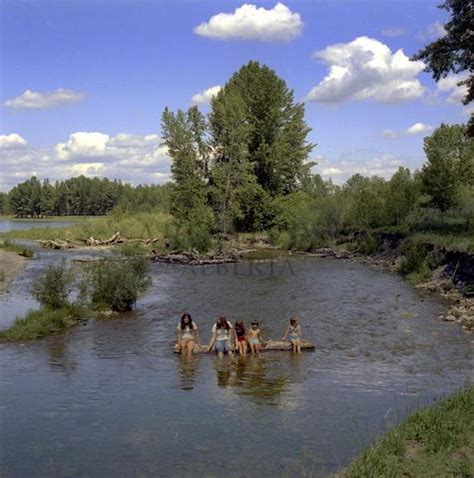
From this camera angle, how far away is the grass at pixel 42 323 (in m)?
21.6

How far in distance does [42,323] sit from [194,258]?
29.7m

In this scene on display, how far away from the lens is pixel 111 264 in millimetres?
Result: 28406

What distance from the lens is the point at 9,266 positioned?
4516 centimetres

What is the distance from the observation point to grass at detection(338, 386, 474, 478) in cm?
879

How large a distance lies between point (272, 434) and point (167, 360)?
24.6 feet

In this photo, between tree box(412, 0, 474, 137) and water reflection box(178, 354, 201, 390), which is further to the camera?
tree box(412, 0, 474, 137)

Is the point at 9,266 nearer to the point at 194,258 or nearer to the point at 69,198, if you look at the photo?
the point at 194,258

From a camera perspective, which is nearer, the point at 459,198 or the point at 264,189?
the point at 459,198

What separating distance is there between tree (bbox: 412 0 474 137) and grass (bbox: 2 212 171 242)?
140ft

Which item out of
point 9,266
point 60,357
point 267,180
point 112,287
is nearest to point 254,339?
point 60,357

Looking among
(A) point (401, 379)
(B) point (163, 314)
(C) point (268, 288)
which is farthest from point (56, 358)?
(C) point (268, 288)

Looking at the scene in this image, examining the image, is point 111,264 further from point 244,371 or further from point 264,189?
point 264,189

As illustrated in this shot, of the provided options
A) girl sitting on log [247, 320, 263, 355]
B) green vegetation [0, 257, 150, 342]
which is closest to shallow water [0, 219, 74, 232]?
green vegetation [0, 257, 150, 342]

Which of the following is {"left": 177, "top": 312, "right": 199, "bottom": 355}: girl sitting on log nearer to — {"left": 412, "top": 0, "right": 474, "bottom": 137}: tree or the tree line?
{"left": 412, "top": 0, "right": 474, "bottom": 137}: tree
